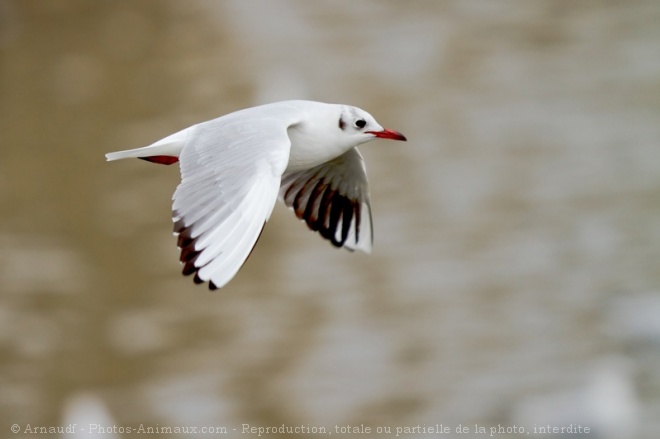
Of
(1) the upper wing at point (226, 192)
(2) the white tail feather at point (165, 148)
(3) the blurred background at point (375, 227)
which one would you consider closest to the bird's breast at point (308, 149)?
(1) the upper wing at point (226, 192)

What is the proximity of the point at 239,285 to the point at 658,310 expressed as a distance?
2361 millimetres

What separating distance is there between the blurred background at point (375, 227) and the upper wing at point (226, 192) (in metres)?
2.33

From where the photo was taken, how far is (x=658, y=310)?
6.30 meters

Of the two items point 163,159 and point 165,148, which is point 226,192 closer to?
point 165,148

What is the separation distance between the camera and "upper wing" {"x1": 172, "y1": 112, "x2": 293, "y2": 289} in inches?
128

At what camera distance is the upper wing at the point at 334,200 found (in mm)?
4613

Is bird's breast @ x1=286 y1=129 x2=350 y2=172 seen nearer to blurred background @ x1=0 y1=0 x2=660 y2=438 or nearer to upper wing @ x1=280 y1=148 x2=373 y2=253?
upper wing @ x1=280 y1=148 x2=373 y2=253

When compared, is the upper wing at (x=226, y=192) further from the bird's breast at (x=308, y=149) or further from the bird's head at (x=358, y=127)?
the bird's head at (x=358, y=127)

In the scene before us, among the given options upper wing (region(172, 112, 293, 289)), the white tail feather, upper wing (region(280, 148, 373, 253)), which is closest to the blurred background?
upper wing (region(280, 148, 373, 253))

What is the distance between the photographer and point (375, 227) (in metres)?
7.09

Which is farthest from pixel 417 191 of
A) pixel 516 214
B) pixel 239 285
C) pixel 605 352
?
pixel 605 352

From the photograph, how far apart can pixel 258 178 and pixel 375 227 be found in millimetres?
3631

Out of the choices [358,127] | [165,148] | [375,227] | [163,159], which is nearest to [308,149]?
[358,127]

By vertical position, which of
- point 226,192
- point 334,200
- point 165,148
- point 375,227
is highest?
point 375,227
